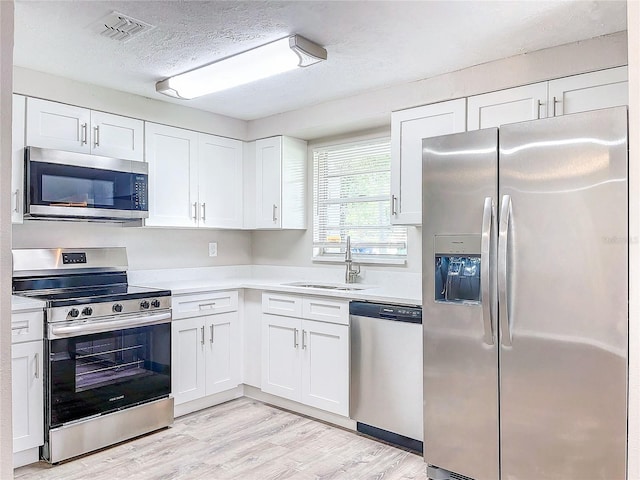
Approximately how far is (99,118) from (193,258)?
1391 mm

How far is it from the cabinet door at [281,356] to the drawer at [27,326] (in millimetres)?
1532

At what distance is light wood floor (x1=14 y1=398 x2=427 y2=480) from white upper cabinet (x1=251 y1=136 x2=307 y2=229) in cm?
165

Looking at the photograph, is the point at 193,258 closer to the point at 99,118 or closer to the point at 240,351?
the point at 240,351

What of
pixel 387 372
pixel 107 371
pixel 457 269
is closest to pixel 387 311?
pixel 387 372

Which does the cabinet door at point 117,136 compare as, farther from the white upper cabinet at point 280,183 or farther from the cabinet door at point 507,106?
the cabinet door at point 507,106

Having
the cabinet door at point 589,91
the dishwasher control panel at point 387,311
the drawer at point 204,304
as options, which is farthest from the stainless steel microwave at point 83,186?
the cabinet door at point 589,91

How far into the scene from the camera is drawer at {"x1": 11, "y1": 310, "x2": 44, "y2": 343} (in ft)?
8.48

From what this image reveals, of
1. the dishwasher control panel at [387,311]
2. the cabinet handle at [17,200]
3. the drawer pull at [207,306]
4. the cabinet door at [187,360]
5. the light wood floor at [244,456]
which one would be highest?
the cabinet handle at [17,200]


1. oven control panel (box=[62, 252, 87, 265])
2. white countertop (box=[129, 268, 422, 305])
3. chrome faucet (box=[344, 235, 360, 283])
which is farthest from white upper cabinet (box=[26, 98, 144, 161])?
chrome faucet (box=[344, 235, 360, 283])

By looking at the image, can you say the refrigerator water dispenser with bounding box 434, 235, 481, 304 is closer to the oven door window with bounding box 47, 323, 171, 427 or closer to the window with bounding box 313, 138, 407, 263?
the window with bounding box 313, 138, 407, 263

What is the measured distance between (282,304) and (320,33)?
1933 mm

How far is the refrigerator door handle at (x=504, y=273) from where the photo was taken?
2.22 metres

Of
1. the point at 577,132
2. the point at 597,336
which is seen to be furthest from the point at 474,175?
the point at 597,336

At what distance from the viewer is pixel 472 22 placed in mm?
2285
